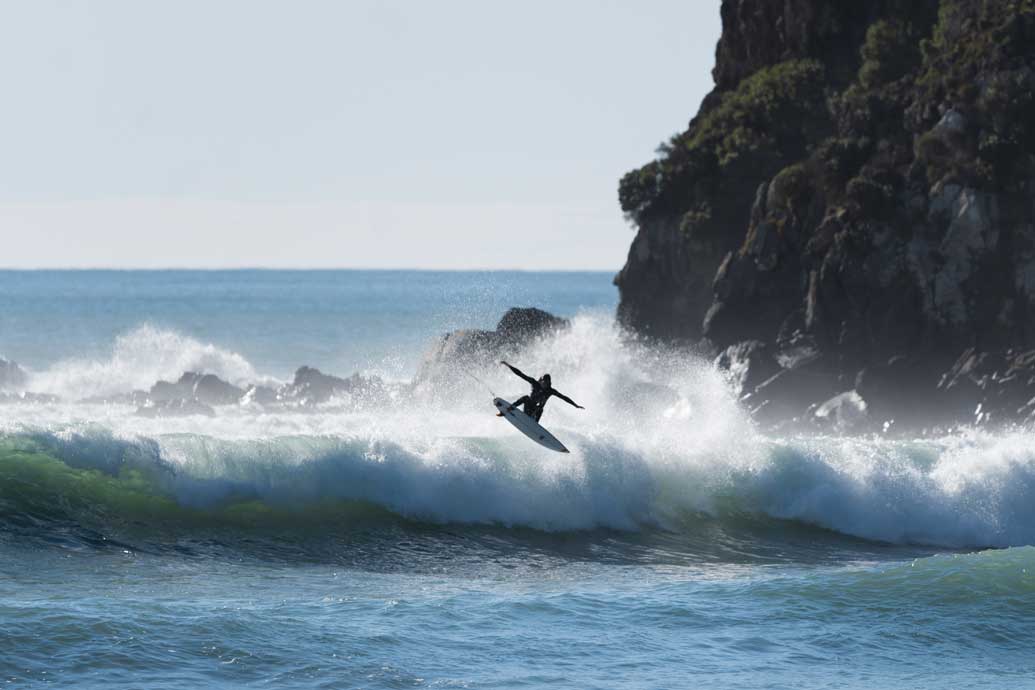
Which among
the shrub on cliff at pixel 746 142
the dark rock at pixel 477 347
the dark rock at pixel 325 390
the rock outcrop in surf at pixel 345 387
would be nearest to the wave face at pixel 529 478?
the dark rock at pixel 477 347

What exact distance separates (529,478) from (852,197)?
2187cm

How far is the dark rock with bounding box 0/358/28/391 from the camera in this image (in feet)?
194

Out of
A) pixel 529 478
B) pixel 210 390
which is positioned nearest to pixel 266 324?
pixel 210 390

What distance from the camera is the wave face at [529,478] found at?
2512 cm

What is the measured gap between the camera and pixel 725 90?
5925 cm

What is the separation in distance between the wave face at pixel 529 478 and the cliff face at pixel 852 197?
974 cm

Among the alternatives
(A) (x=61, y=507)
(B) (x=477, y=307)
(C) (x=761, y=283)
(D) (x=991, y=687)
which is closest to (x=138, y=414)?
(C) (x=761, y=283)

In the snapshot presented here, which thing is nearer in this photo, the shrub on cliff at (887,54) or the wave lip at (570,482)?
the wave lip at (570,482)

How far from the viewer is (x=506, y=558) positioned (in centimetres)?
2405

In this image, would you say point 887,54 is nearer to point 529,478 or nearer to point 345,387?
point 345,387

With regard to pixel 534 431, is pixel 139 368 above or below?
below

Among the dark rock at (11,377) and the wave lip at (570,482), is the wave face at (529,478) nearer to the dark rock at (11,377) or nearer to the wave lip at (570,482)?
the wave lip at (570,482)

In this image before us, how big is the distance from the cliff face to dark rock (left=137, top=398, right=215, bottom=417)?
15.9m

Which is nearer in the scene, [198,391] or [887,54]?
[198,391]
